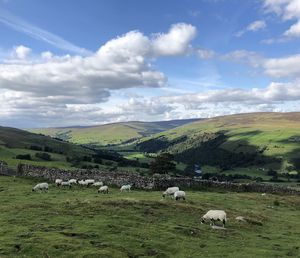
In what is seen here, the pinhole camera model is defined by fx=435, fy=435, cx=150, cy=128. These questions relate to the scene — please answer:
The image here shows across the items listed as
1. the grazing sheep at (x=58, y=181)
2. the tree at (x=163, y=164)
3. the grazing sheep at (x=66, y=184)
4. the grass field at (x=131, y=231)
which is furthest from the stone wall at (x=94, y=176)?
the tree at (x=163, y=164)

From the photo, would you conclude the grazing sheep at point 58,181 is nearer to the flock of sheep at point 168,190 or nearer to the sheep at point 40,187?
the flock of sheep at point 168,190

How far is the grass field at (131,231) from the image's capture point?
2845 cm

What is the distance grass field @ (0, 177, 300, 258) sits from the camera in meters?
28.5

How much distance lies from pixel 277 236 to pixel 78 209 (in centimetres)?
1829

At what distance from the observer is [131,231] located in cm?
3344

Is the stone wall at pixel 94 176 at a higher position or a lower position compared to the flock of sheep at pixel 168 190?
higher

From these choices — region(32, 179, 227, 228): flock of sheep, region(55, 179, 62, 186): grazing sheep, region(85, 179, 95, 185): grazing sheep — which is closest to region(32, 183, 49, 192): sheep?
region(32, 179, 227, 228): flock of sheep

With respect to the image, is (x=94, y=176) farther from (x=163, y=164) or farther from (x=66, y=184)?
(x=163, y=164)

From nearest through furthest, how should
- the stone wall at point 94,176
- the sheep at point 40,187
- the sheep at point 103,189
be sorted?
the sheep at point 40,187
the sheep at point 103,189
the stone wall at point 94,176

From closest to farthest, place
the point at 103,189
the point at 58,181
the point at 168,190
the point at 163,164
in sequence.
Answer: the point at 168,190 < the point at 103,189 < the point at 58,181 < the point at 163,164

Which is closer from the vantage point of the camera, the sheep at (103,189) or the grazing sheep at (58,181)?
the sheep at (103,189)

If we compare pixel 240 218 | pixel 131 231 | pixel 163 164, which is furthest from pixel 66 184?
pixel 163 164

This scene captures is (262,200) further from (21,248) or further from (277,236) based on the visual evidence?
(21,248)

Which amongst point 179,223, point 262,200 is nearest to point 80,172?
point 262,200
